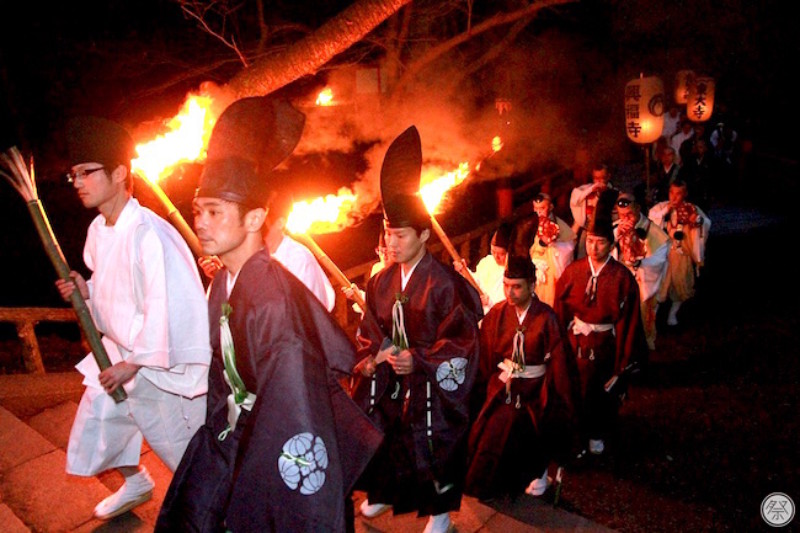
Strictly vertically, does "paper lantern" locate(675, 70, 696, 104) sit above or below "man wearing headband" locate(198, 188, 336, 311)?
above

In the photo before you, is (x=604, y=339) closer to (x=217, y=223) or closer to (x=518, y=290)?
(x=518, y=290)

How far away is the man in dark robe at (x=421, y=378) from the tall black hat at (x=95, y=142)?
1752 millimetres

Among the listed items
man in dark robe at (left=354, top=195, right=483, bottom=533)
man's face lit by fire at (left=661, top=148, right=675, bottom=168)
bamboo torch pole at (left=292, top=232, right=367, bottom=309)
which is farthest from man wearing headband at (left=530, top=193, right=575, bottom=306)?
man's face lit by fire at (left=661, top=148, right=675, bottom=168)

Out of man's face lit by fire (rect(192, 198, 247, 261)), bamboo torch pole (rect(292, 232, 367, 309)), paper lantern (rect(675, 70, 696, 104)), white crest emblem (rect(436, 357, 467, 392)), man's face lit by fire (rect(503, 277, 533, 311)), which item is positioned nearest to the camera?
man's face lit by fire (rect(192, 198, 247, 261))

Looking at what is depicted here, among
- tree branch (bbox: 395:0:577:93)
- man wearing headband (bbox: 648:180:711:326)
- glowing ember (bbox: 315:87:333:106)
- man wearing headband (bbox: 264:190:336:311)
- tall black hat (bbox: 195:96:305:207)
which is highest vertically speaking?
tree branch (bbox: 395:0:577:93)

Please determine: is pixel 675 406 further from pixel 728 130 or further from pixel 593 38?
pixel 593 38

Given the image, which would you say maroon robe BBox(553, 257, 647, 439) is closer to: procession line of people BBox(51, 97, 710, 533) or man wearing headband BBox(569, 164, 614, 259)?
procession line of people BBox(51, 97, 710, 533)

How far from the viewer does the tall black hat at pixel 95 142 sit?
376 centimetres

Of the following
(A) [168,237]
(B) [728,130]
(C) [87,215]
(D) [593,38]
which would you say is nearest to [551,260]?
(A) [168,237]

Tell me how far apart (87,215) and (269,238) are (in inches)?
265

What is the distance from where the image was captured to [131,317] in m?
3.77

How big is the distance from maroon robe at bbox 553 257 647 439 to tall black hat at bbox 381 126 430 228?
91.8 inches

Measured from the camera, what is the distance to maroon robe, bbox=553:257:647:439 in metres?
5.76

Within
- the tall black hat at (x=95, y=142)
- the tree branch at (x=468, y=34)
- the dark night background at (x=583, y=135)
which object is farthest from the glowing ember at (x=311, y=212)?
the tree branch at (x=468, y=34)
